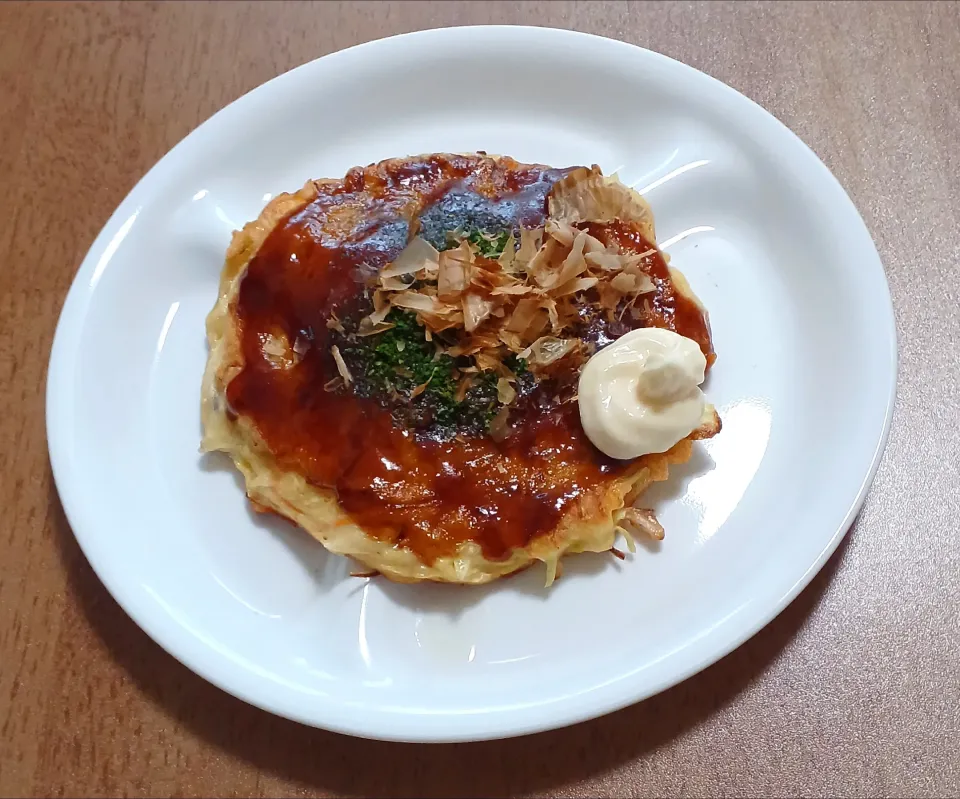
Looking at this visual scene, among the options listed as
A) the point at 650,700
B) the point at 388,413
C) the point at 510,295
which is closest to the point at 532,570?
the point at 650,700

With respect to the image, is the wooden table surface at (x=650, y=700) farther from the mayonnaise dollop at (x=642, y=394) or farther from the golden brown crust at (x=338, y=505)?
the mayonnaise dollop at (x=642, y=394)

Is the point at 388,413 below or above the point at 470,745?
above

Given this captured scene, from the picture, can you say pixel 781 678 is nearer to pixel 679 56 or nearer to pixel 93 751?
pixel 93 751

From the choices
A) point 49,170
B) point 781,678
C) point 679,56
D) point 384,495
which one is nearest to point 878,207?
point 679,56

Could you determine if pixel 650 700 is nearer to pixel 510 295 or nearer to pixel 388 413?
pixel 388 413

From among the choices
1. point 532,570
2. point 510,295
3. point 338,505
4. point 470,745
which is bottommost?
point 470,745

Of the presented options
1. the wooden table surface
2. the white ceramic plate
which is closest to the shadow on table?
the wooden table surface
